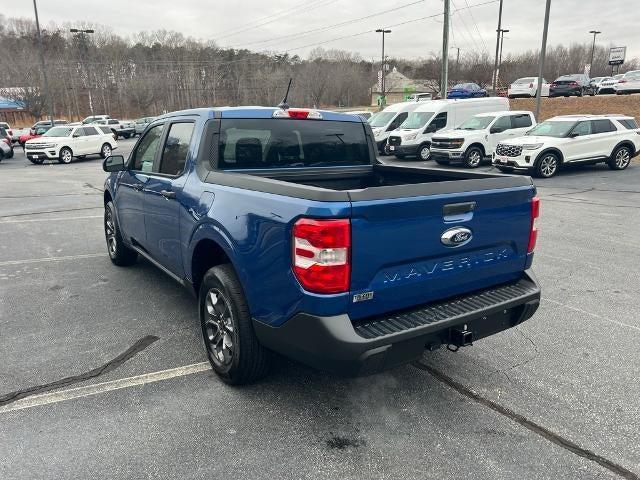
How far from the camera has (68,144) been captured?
2284 cm

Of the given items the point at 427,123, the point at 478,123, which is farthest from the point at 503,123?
the point at 427,123

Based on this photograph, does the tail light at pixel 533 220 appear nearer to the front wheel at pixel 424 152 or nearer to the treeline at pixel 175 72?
the front wheel at pixel 424 152

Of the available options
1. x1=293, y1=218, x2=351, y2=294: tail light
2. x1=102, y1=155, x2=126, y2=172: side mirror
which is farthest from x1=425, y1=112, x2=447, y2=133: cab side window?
x1=293, y1=218, x2=351, y2=294: tail light

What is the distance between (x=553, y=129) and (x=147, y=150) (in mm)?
14175

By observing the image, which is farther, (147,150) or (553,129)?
(553,129)

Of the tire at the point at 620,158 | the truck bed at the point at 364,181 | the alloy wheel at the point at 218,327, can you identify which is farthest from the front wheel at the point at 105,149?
the alloy wheel at the point at 218,327

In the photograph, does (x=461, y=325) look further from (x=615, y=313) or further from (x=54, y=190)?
(x=54, y=190)

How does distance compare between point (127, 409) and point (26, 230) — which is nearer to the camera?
point (127, 409)

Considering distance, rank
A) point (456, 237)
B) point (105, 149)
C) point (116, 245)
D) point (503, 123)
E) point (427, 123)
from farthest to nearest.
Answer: point (105, 149) → point (427, 123) → point (503, 123) → point (116, 245) → point (456, 237)

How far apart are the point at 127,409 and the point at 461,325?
7.08 ft

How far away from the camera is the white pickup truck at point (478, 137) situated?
16984 millimetres

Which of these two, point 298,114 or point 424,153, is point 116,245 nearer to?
point 298,114

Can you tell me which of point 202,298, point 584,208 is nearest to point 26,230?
point 202,298

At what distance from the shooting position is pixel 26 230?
846 cm
